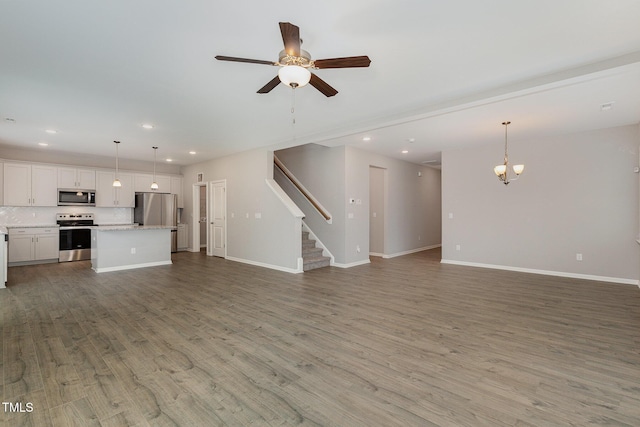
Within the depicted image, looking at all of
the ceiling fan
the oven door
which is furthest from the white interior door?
the ceiling fan

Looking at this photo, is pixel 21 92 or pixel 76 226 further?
A: pixel 76 226

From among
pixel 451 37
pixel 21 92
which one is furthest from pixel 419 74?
pixel 21 92

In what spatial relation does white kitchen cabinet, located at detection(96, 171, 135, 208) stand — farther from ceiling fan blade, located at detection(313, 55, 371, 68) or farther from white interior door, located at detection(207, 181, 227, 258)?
ceiling fan blade, located at detection(313, 55, 371, 68)

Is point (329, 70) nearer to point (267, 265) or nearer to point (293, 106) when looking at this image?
point (293, 106)

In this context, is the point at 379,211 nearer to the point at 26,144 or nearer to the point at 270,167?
the point at 270,167

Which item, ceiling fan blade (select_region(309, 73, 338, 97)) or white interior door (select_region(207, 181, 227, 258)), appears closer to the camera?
ceiling fan blade (select_region(309, 73, 338, 97))

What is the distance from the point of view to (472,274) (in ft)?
19.4

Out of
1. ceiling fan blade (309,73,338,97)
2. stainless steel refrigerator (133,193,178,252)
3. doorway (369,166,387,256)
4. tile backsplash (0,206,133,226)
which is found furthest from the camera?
stainless steel refrigerator (133,193,178,252)

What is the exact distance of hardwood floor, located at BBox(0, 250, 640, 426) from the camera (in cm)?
188

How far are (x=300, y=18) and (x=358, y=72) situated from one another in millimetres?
1027

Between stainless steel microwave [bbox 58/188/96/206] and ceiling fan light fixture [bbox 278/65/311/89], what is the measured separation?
313 inches

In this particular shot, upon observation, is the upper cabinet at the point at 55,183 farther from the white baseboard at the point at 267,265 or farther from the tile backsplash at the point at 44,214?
the white baseboard at the point at 267,265

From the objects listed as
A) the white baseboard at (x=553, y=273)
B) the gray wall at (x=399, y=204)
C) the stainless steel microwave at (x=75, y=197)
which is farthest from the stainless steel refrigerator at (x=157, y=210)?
the white baseboard at (x=553, y=273)

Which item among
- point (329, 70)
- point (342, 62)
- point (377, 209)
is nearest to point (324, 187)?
point (377, 209)
